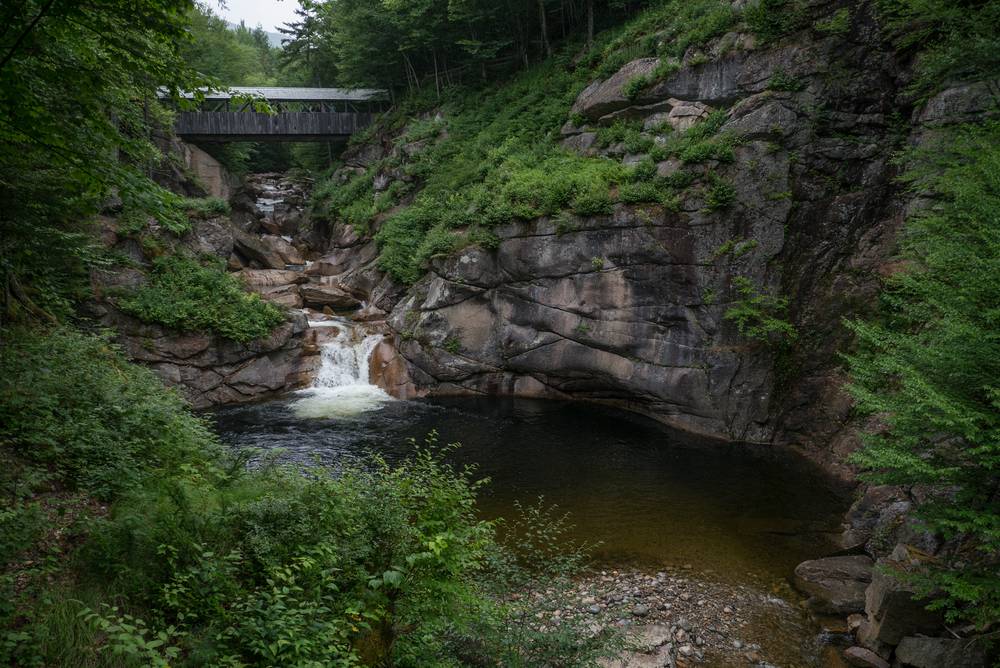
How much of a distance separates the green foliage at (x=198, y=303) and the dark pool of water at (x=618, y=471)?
122 inches

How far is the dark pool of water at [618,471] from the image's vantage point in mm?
10352

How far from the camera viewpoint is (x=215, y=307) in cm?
1914

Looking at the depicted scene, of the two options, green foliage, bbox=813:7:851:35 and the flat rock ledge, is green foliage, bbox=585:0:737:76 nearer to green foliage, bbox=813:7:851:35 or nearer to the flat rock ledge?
green foliage, bbox=813:7:851:35

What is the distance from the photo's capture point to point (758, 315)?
1551 centimetres

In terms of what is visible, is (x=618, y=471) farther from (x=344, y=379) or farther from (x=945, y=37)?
(x=945, y=37)

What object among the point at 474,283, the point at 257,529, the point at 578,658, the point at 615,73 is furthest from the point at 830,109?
the point at 257,529

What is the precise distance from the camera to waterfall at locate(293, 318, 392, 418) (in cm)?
1853

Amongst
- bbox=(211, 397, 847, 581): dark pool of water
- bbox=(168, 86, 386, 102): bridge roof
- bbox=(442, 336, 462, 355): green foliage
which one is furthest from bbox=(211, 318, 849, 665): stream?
bbox=(168, 86, 386, 102): bridge roof

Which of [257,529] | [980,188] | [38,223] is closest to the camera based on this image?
[257,529]

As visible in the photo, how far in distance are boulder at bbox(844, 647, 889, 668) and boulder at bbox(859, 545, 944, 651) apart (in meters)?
0.14

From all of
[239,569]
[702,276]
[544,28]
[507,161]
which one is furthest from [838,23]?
[239,569]

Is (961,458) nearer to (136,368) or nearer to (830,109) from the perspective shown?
(830,109)

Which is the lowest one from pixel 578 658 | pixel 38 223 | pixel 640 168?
pixel 578 658

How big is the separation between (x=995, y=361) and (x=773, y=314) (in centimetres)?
999
